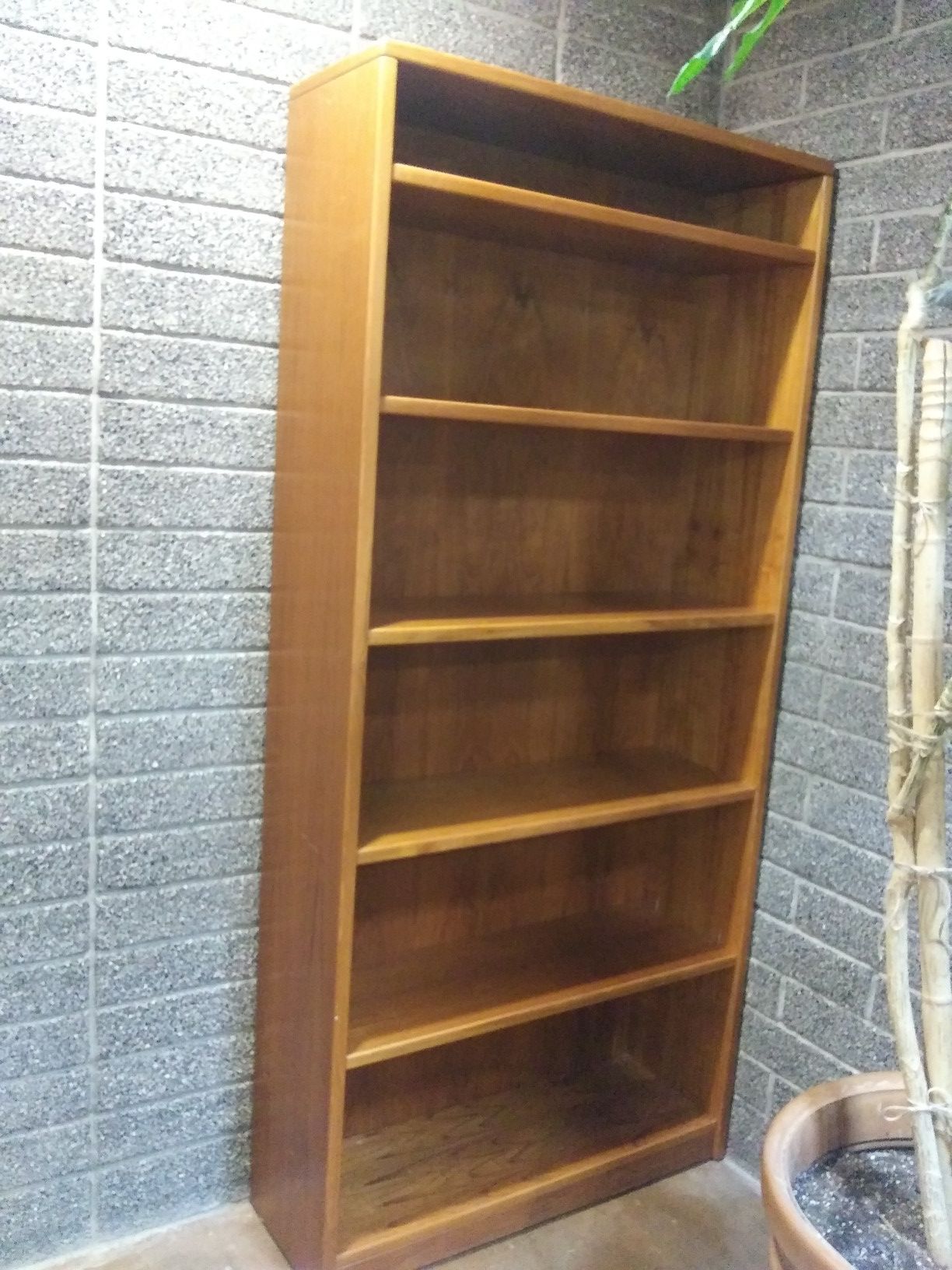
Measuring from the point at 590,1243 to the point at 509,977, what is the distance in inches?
17.5

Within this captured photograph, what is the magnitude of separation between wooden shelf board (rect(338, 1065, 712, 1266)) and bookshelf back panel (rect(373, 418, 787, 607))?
95 cm

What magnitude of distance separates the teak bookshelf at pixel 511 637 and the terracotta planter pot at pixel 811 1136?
18.8 inches

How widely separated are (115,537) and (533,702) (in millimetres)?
804

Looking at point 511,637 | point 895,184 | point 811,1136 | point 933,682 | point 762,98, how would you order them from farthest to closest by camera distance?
point 762,98 < point 895,184 < point 511,637 < point 811,1136 < point 933,682

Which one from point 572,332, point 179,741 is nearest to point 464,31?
point 572,332

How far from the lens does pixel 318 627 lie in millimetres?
1555

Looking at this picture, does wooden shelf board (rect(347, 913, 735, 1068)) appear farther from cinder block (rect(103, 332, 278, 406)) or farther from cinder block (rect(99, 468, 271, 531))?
cinder block (rect(103, 332, 278, 406))

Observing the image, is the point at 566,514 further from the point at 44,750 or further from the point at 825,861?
the point at 44,750

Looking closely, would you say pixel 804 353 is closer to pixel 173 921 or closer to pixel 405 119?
pixel 405 119

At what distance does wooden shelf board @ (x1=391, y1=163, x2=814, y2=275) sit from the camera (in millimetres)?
1460

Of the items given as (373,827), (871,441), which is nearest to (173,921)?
(373,827)

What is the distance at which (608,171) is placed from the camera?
6.18 feet

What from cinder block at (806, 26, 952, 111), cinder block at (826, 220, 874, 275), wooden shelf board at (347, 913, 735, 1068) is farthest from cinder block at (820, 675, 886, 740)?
cinder block at (806, 26, 952, 111)

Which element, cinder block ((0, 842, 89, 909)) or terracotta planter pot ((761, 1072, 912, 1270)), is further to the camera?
cinder block ((0, 842, 89, 909))
